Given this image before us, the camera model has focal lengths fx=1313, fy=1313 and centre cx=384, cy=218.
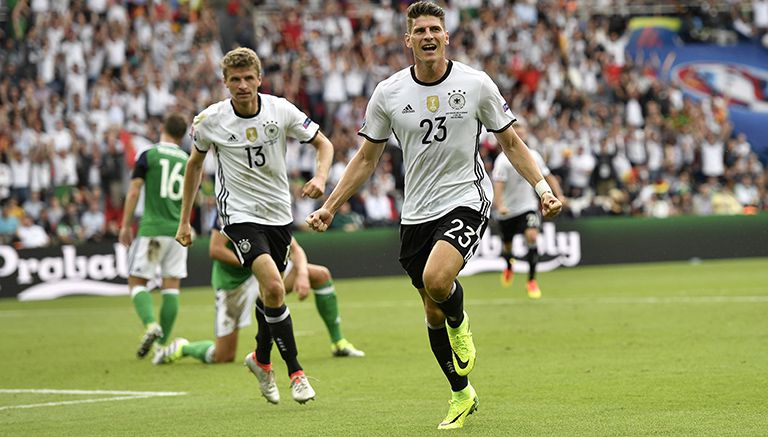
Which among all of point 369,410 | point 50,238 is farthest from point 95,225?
point 369,410

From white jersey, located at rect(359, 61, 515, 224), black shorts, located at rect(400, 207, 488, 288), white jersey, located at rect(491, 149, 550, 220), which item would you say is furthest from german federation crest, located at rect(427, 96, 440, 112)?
white jersey, located at rect(491, 149, 550, 220)

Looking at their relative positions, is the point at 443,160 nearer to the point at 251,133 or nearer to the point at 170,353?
the point at 251,133

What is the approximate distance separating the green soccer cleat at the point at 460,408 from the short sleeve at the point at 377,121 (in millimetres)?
1700

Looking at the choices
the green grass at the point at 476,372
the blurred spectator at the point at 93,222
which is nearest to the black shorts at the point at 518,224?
the green grass at the point at 476,372

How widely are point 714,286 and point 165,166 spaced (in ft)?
34.0

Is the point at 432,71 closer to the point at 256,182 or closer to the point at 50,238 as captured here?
the point at 256,182

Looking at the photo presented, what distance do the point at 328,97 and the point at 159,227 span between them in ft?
54.5

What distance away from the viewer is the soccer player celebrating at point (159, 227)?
13531mm

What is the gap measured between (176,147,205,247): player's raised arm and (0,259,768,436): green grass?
1261 mm

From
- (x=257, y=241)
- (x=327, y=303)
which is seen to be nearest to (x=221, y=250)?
(x=327, y=303)

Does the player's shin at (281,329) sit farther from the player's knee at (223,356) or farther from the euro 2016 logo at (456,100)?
the player's knee at (223,356)

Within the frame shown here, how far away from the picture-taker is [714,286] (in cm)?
2059

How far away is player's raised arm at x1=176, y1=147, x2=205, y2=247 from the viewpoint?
991 centimetres

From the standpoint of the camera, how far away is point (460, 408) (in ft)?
26.8
